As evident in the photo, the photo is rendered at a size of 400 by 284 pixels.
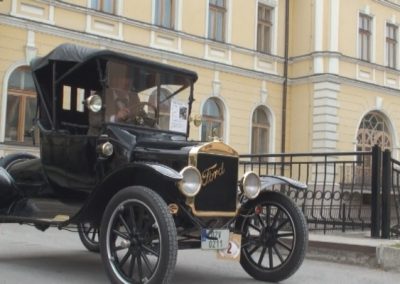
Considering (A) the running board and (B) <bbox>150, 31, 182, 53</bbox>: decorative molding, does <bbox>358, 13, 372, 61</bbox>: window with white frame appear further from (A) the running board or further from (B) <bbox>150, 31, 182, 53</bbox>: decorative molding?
(A) the running board

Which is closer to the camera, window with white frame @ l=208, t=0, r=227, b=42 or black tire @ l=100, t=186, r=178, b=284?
black tire @ l=100, t=186, r=178, b=284

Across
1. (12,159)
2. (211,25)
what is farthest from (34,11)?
(12,159)

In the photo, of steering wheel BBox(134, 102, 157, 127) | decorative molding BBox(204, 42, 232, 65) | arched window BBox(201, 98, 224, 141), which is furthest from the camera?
decorative molding BBox(204, 42, 232, 65)

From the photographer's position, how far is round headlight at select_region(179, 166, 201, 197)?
5.95 m

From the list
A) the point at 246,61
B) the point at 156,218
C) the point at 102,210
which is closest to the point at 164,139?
the point at 102,210

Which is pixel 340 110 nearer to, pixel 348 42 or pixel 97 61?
pixel 348 42

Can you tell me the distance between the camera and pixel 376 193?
9.55 m

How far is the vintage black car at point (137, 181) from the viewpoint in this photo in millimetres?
6020

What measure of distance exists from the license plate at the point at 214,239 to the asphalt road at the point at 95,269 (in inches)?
30.4

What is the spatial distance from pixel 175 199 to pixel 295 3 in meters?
22.6

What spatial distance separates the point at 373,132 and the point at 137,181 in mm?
23069

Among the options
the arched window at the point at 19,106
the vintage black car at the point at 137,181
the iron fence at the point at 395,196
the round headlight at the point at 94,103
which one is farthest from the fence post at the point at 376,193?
the arched window at the point at 19,106

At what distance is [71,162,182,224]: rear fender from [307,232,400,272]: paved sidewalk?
3.40 meters

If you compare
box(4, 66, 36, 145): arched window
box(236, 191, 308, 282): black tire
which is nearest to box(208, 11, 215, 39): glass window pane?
box(4, 66, 36, 145): arched window
